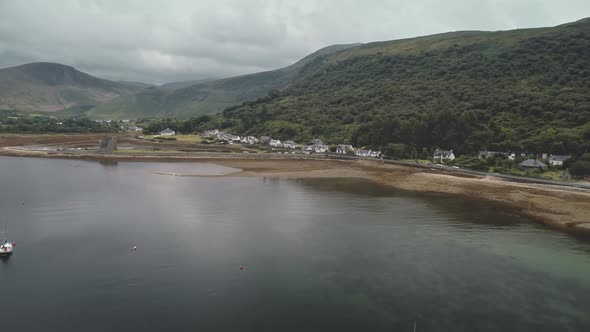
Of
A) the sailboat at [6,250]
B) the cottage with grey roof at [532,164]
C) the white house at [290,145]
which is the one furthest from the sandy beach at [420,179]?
the sailboat at [6,250]

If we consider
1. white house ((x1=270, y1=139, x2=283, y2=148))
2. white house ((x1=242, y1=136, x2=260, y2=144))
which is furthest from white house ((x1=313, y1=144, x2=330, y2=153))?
white house ((x1=242, y1=136, x2=260, y2=144))

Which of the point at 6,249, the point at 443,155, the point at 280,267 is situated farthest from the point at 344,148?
the point at 6,249

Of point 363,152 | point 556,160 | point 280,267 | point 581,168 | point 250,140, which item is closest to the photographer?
point 280,267

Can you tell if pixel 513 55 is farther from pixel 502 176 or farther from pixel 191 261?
pixel 191 261

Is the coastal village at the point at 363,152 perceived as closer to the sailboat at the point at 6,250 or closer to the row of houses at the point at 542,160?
the row of houses at the point at 542,160

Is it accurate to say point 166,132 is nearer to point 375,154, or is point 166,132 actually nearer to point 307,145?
point 307,145

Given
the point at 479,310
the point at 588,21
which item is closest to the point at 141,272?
the point at 479,310
